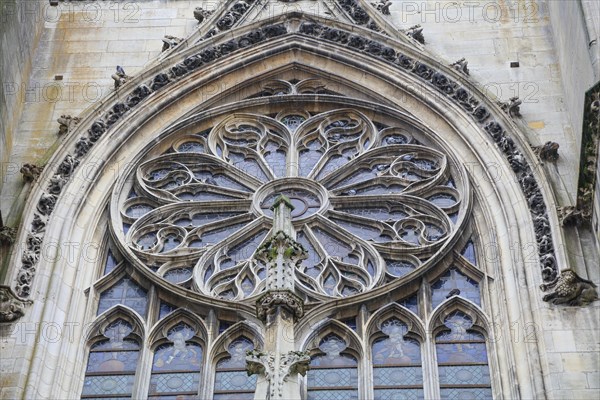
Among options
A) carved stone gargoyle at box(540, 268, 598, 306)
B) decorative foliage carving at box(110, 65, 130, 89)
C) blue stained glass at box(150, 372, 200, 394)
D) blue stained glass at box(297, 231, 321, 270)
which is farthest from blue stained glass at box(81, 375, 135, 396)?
carved stone gargoyle at box(540, 268, 598, 306)

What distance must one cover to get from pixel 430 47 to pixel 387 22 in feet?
2.55

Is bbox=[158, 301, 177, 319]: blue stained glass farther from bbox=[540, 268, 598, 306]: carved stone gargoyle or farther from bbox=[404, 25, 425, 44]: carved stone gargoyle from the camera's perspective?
bbox=[404, 25, 425, 44]: carved stone gargoyle

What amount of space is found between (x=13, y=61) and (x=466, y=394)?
339 inches

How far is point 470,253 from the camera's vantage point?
18.6m

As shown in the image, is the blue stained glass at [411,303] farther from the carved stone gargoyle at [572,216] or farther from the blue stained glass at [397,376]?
the carved stone gargoyle at [572,216]

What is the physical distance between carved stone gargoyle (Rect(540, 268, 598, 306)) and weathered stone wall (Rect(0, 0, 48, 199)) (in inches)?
311

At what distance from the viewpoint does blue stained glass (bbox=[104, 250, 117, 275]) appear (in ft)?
61.5

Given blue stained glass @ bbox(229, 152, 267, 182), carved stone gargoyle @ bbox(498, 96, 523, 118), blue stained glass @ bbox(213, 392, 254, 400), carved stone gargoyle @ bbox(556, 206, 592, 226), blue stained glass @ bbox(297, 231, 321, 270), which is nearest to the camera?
blue stained glass @ bbox(213, 392, 254, 400)

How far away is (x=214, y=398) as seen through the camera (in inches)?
668

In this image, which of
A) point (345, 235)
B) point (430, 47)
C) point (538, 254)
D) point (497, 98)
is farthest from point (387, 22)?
point (538, 254)

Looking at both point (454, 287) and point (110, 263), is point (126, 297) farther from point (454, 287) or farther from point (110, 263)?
point (454, 287)

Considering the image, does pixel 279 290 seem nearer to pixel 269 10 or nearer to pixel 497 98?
pixel 497 98

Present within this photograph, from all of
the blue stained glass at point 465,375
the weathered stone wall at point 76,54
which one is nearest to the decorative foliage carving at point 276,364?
the blue stained glass at point 465,375

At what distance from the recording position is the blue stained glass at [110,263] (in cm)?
1873
